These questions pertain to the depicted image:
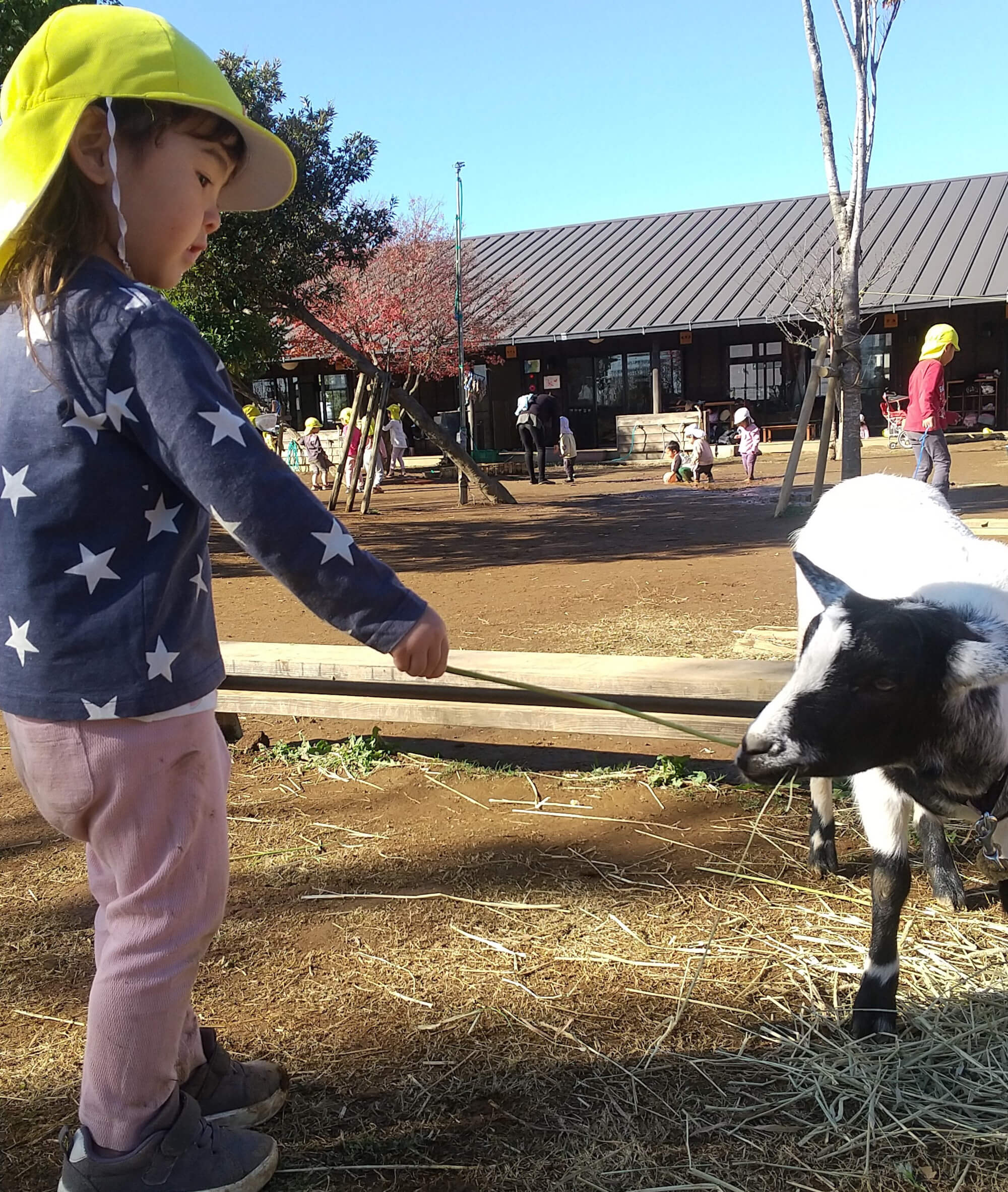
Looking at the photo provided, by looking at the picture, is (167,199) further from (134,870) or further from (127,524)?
(134,870)

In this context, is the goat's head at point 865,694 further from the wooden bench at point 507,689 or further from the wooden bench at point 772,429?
the wooden bench at point 772,429

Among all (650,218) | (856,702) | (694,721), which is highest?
(650,218)

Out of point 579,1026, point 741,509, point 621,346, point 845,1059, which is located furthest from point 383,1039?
point 621,346

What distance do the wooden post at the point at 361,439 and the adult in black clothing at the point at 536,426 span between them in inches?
170

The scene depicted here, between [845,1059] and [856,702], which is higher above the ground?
[856,702]

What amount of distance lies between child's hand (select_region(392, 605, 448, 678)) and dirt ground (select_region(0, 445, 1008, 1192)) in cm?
104

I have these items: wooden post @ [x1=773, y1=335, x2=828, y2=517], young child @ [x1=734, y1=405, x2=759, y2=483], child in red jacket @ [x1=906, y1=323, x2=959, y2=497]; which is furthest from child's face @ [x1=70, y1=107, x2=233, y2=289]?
young child @ [x1=734, y1=405, x2=759, y2=483]

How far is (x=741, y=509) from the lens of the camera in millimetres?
14359

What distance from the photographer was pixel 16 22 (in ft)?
28.4

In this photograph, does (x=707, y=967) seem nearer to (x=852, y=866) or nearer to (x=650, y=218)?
(x=852, y=866)

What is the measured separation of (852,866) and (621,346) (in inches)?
1033

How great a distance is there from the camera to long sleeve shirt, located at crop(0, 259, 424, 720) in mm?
1618

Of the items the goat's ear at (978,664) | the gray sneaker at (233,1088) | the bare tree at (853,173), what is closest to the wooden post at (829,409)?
the bare tree at (853,173)

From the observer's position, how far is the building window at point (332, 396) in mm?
31453
